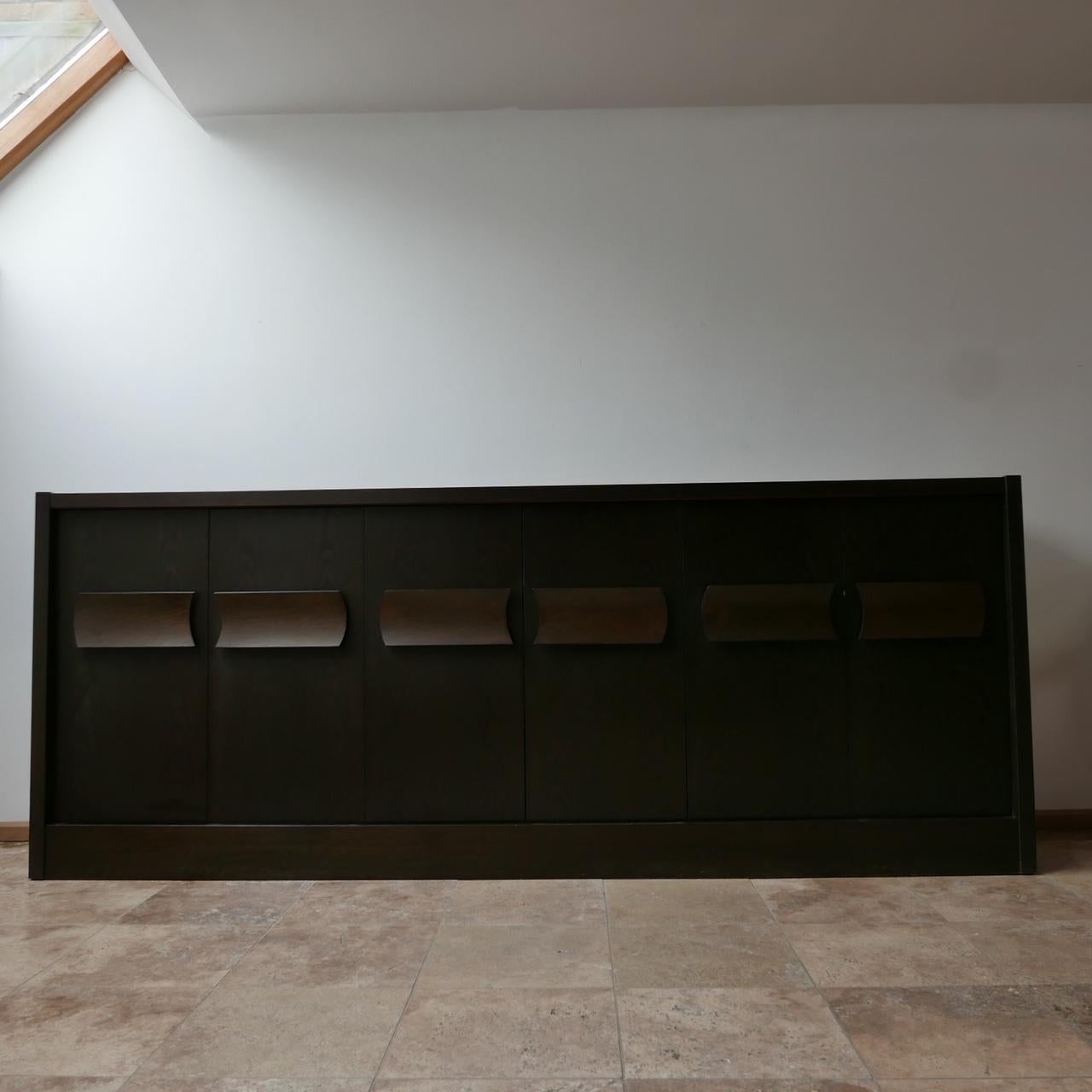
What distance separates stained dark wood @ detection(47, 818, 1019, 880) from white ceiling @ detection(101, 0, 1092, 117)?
285cm

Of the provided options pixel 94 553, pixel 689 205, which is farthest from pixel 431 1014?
pixel 689 205

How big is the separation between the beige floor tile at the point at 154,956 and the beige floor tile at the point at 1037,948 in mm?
1955

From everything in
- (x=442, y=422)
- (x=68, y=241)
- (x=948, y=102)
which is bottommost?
(x=442, y=422)

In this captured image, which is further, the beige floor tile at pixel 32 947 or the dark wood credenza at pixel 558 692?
the dark wood credenza at pixel 558 692

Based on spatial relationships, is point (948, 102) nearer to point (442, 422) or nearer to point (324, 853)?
point (442, 422)

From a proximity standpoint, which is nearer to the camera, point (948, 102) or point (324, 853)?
point (324, 853)

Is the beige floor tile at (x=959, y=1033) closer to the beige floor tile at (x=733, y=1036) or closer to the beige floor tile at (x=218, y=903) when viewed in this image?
the beige floor tile at (x=733, y=1036)

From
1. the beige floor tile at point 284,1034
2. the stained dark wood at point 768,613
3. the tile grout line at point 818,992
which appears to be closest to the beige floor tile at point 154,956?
the beige floor tile at point 284,1034

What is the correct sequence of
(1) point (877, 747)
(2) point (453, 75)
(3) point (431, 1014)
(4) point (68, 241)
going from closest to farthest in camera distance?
(3) point (431, 1014) < (1) point (877, 747) < (2) point (453, 75) < (4) point (68, 241)

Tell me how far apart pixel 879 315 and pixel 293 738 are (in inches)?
114

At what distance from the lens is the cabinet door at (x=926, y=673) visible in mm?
2996

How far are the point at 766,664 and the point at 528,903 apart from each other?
109 cm

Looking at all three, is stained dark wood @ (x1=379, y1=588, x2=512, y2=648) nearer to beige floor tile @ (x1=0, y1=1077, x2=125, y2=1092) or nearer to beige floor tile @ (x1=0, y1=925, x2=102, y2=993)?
beige floor tile @ (x1=0, y1=925, x2=102, y2=993)

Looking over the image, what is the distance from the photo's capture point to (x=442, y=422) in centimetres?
379
